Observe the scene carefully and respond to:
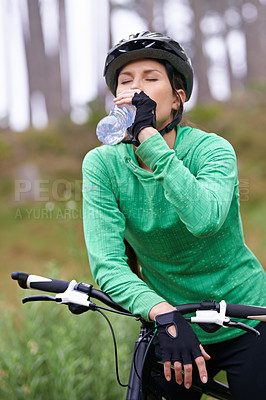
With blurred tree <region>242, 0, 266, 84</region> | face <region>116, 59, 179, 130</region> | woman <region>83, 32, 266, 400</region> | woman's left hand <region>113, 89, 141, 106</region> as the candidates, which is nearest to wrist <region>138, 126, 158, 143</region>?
woman <region>83, 32, 266, 400</region>

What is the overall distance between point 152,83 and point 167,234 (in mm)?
659

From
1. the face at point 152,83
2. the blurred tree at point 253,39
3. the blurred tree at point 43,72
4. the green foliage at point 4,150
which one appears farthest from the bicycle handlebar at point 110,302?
the blurred tree at point 253,39

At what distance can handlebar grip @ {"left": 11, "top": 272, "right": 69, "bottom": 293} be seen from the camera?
167cm

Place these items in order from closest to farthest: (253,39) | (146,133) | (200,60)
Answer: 1. (146,133)
2. (200,60)
3. (253,39)

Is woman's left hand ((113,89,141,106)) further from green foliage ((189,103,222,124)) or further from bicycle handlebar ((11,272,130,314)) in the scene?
green foliage ((189,103,222,124))

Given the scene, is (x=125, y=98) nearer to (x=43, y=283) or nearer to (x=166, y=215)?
(x=166, y=215)

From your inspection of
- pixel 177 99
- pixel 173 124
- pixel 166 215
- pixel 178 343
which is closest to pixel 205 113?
pixel 177 99

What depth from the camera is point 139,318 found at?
1.64 metres

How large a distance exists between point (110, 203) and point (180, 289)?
49 centimetres

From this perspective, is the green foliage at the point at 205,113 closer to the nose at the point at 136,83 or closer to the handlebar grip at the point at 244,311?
the nose at the point at 136,83

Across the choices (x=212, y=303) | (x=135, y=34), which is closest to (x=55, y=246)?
(x=135, y=34)

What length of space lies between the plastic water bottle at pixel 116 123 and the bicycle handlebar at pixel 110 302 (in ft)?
1.91

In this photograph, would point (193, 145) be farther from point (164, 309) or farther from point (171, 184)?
point (164, 309)

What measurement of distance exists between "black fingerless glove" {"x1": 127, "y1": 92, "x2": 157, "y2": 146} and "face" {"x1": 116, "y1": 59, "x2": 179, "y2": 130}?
9.5 inches
